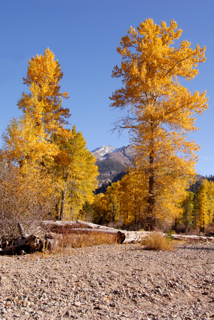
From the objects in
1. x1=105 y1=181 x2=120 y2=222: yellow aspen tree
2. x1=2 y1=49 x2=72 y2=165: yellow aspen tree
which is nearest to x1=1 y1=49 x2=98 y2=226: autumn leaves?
x1=2 y1=49 x2=72 y2=165: yellow aspen tree

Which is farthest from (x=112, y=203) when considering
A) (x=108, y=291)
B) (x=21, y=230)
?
(x=108, y=291)

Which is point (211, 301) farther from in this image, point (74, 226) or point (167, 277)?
point (74, 226)

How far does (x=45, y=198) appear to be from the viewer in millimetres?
8633

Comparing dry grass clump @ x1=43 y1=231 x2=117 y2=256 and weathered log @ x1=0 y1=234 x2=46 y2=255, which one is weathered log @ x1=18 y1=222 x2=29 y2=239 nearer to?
weathered log @ x1=0 y1=234 x2=46 y2=255

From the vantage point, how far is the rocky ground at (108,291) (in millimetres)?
2602

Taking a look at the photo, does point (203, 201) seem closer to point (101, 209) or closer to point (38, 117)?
point (101, 209)

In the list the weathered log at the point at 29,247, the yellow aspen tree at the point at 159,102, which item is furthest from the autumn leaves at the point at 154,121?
the weathered log at the point at 29,247

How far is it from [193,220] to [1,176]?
50713 mm

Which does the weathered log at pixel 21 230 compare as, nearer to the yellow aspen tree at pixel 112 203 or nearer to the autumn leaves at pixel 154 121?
the autumn leaves at pixel 154 121

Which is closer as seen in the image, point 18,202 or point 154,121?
point 18,202

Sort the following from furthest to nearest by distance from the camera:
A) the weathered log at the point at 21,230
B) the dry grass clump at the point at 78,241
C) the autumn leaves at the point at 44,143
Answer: the autumn leaves at the point at 44,143, the weathered log at the point at 21,230, the dry grass clump at the point at 78,241

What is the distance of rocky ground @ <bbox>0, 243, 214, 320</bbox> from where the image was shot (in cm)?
260

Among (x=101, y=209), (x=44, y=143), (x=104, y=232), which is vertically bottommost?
(x=101, y=209)

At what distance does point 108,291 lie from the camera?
316 centimetres
